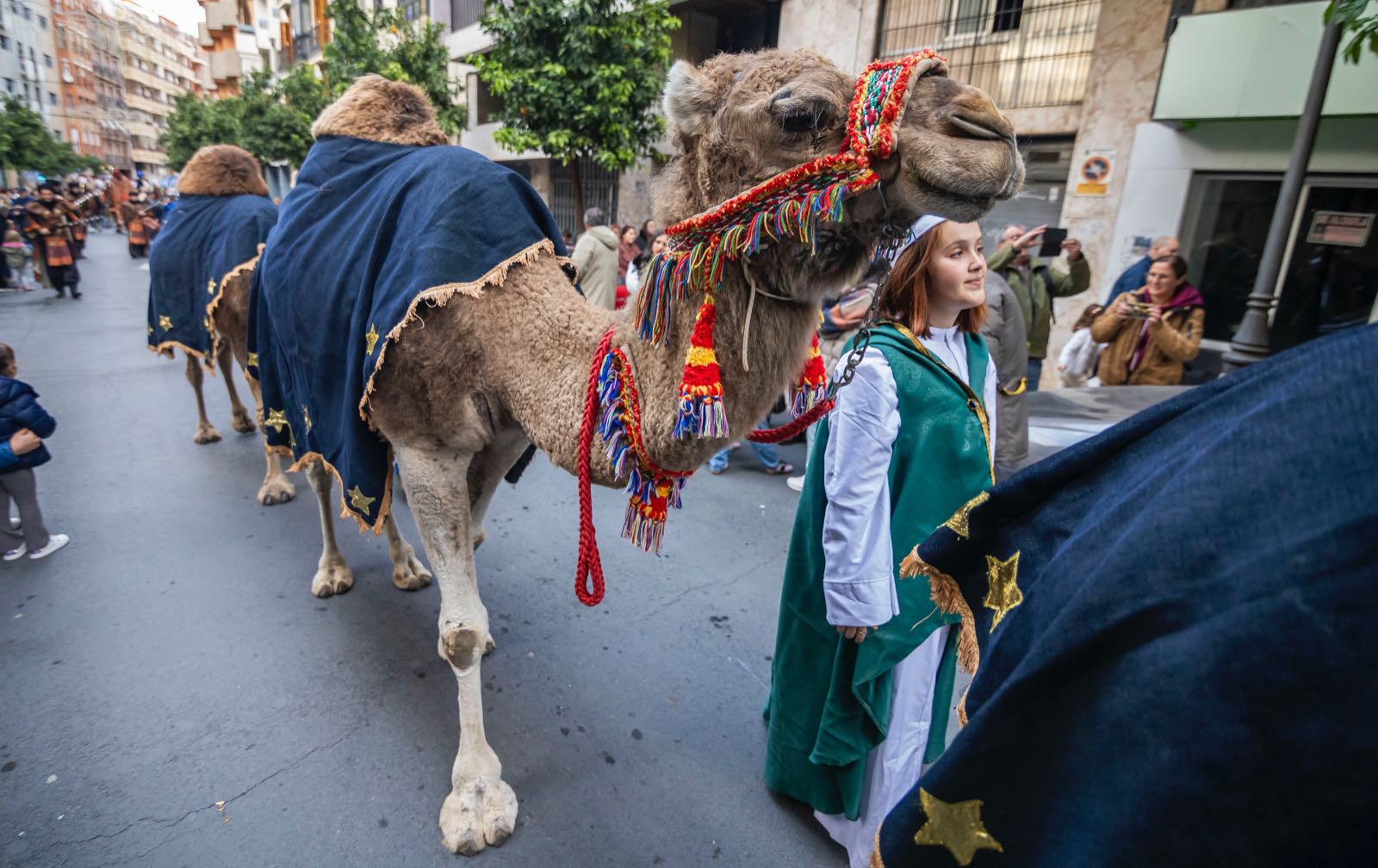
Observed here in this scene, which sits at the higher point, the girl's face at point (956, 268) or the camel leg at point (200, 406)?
the girl's face at point (956, 268)

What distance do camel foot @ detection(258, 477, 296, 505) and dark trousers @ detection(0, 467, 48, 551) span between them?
3.72 ft

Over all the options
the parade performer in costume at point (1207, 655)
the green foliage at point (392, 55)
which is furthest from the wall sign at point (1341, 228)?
the green foliage at point (392, 55)

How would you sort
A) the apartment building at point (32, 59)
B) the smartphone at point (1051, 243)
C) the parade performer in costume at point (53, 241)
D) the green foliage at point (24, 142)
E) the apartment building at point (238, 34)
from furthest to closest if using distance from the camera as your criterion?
the apartment building at point (238, 34), the apartment building at point (32, 59), the green foliage at point (24, 142), the parade performer in costume at point (53, 241), the smartphone at point (1051, 243)

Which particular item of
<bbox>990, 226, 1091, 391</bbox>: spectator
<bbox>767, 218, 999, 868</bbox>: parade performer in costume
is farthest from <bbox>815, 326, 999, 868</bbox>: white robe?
<bbox>990, 226, 1091, 391</bbox>: spectator

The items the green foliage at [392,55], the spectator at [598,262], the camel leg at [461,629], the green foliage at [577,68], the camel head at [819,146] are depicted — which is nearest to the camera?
the camel head at [819,146]

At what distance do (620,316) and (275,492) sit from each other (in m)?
3.87

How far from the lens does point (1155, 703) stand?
688 mm

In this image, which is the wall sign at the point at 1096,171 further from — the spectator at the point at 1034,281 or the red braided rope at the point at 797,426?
the red braided rope at the point at 797,426

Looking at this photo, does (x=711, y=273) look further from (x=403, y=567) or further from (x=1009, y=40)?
(x=1009, y=40)

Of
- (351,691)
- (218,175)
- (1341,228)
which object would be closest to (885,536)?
(351,691)

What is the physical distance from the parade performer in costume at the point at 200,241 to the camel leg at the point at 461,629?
3.50 meters

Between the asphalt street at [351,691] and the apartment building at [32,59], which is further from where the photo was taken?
the apartment building at [32,59]

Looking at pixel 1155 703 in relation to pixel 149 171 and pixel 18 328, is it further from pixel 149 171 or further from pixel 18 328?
pixel 149 171

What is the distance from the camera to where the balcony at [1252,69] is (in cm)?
651
